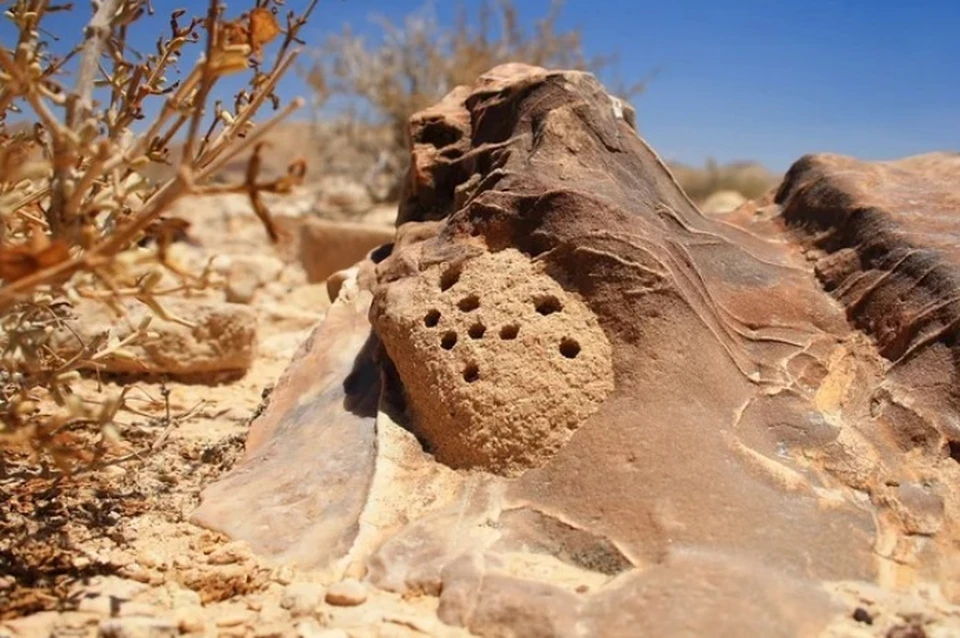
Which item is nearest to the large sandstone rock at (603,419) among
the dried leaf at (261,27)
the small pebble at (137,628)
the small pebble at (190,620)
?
the small pebble at (190,620)

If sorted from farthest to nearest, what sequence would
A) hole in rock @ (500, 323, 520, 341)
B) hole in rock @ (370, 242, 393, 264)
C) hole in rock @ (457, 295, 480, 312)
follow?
hole in rock @ (370, 242, 393, 264) → hole in rock @ (457, 295, 480, 312) → hole in rock @ (500, 323, 520, 341)

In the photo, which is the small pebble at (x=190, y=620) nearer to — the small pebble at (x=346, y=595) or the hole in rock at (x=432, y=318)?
the small pebble at (x=346, y=595)

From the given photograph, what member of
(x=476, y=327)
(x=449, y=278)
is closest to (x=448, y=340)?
(x=476, y=327)

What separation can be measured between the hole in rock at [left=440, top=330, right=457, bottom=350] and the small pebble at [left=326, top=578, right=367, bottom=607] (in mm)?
792

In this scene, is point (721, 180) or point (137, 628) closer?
point (137, 628)

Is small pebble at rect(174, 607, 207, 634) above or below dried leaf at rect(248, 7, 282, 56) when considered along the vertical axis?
below

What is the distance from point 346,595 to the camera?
7.51 ft

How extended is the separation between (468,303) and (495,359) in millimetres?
241

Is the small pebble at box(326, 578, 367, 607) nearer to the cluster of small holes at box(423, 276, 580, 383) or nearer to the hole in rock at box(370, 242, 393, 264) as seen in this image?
the cluster of small holes at box(423, 276, 580, 383)

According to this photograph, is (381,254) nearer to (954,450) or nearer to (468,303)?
(468,303)

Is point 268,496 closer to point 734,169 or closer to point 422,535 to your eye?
point 422,535

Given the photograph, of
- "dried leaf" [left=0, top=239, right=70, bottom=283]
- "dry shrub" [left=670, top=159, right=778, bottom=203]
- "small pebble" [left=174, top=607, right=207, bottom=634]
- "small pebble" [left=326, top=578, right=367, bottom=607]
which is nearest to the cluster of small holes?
"small pebble" [left=326, top=578, right=367, bottom=607]

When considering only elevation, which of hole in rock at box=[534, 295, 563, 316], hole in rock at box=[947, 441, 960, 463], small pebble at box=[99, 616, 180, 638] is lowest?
small pebble at box=[99, 616, 180, 638]

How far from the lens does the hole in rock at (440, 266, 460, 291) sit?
3047mm
